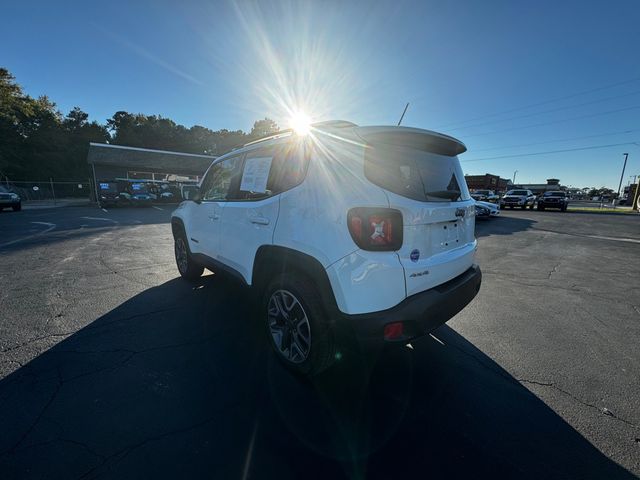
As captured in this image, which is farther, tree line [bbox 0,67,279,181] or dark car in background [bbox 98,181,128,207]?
tree line [bbox 0,67,279,181]

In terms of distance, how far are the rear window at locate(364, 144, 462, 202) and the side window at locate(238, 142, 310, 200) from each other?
580 millimetres

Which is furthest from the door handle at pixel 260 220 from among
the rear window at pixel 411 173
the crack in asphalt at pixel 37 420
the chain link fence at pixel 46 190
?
the chain link fence at pixel 46 190

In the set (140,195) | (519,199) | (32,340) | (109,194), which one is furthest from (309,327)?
(519,199)

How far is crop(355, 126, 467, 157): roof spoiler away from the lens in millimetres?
2199

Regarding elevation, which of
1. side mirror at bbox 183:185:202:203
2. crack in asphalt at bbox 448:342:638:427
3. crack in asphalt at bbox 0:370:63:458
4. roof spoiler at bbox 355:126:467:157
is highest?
roof spoiler at bbox 355:126:467:157

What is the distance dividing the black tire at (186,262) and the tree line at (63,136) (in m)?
41.8

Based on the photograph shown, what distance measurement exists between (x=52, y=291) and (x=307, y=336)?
4.33m

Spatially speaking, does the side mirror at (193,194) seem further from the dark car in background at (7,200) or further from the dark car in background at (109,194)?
the dark car in background at (109,194)

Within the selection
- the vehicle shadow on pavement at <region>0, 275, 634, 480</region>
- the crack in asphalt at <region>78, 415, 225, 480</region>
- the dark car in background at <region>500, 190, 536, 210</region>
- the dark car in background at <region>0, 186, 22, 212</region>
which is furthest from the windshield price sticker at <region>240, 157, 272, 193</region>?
the dark car in background at <region>500, 190, 536, 210</region>

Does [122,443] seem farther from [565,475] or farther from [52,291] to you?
[52,291]

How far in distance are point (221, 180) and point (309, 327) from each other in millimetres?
2494

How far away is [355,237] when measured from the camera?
1.93m

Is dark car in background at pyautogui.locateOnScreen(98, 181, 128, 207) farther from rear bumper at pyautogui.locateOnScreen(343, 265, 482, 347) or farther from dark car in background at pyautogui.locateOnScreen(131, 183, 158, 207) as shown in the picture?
rear bumper at pyautogui.locateOnScreen(343, 265, 482, 347)

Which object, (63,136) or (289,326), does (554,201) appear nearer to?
(289,326)
